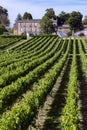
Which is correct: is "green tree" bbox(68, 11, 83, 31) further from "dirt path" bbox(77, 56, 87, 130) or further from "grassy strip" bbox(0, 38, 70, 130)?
"grassy strip" bbox(0, 38, 70, 130)

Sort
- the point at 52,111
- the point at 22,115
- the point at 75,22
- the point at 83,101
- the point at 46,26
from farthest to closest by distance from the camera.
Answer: the point at 75,22
the point at 46,26
the point at 83,101
the point at 52,111
the point at 22,115

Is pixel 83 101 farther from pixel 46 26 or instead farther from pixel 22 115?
pixel 46 26

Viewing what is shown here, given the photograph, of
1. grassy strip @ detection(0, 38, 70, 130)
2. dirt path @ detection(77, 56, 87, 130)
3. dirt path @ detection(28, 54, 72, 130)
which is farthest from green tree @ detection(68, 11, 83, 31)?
grassy strip @ detection(0, 38, 70, 130)

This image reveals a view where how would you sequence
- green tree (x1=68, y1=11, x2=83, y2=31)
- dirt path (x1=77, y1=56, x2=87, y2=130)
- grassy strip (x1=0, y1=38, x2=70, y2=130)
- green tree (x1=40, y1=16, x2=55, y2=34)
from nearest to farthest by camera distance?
grassy strip (x1=0, y1=38, x2=70, y2=130) < dirt path (x1=77, y1=56, x2=87, y2=130) < green tree (x1=40, y1=16, x2=55, y2=34) < green tree (x1=68, y1=11, x2=83, y2=31)

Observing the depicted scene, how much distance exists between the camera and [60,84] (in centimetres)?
3175

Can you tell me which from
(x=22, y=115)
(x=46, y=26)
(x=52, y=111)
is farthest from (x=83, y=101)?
(x=46, y=26)

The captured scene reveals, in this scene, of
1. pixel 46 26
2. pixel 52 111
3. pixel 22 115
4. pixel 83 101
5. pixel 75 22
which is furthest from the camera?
pixel 75 22

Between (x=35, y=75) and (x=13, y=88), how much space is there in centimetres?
856

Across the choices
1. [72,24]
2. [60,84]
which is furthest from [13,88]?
[72,24]

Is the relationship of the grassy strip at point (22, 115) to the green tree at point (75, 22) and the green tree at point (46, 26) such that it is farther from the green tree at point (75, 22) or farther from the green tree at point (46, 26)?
the green tree at point (75, 22)

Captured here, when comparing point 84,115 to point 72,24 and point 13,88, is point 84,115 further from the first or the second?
point 72,24

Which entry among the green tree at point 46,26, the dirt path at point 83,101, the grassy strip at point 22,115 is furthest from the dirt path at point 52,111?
the green tree at point 46,26

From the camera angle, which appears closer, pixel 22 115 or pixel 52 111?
pixel 22 115

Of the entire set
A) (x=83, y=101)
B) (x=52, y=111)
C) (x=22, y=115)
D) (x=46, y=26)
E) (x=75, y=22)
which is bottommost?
(x=46, y=26)
